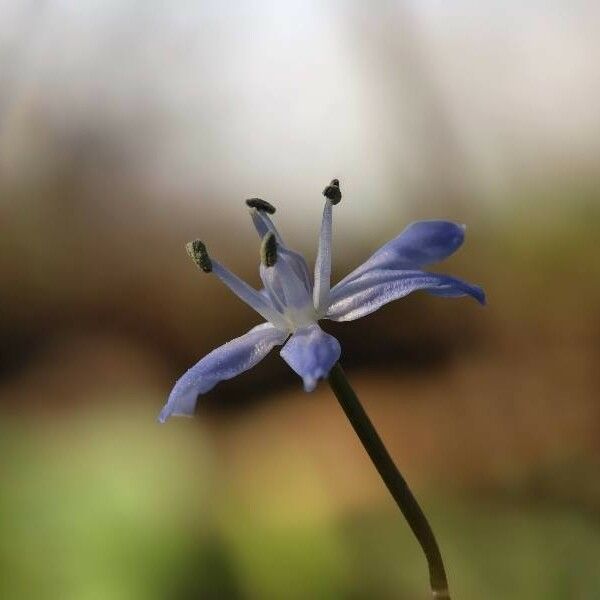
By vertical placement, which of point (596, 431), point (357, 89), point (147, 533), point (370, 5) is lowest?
point (596, 431)

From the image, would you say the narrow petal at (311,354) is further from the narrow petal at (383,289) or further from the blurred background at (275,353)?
the blurred background at (275,353)

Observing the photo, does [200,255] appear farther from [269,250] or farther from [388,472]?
[388,472]

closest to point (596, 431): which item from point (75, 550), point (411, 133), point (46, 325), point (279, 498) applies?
point (279, 498)

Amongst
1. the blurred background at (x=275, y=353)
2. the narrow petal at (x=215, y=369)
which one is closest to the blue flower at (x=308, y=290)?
the narrow petal at (x=215, y=369)

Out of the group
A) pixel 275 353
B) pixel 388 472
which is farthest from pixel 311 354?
pixel 275 353

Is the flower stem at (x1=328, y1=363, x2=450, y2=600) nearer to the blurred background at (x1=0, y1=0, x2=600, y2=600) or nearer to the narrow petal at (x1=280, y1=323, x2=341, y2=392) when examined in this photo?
the narrow petal at (x1=280, y1=323, x2=341, y2=392)

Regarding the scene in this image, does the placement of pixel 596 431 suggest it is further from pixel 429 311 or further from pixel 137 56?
pixel 137 56
